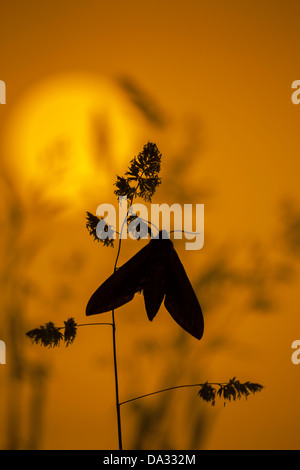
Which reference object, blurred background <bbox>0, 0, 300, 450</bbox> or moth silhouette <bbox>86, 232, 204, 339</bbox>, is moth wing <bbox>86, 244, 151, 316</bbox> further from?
blurred background <bbox>0, 0, 300, 450</bbox>

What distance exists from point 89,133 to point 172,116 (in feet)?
0.82

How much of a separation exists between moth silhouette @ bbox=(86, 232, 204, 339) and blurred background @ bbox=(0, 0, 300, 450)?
33 centimetres

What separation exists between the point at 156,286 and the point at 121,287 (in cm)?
8

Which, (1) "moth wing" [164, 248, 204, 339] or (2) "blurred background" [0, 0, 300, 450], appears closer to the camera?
(1) "moth wing" [164, 248, 204, 339]

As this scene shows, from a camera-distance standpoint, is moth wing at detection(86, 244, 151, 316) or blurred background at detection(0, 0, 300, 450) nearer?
moth wing at detection(86, 244, 151, 316)

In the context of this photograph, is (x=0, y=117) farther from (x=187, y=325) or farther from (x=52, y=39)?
(x=187, y=325)

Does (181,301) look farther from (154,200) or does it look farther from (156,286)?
(154,200)

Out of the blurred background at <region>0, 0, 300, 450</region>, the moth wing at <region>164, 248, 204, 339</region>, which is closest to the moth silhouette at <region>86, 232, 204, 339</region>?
the moth wing at <region>164, 248, 204, 339</region>

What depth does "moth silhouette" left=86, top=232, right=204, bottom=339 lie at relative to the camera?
0.87 meters

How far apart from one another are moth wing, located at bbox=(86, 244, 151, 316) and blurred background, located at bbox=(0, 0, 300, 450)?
336 mm

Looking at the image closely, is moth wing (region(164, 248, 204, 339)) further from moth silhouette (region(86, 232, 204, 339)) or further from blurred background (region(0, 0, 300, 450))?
blurred background (region(0, 0, 300, 450))

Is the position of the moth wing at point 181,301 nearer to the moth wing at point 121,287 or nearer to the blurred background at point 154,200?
the moth wing at point 121,287

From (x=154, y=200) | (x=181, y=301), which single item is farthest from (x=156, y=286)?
(x=154, y=200)

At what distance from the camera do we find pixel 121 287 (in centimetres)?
88
